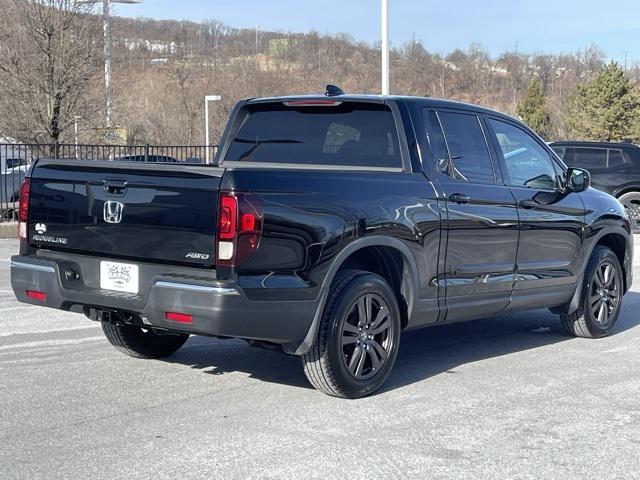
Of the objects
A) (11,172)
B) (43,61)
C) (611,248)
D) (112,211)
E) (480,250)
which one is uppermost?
(43,61)

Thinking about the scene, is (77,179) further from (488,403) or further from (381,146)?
(488,403)

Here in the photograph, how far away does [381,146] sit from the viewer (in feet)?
20.2

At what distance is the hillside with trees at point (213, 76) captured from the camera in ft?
63.4

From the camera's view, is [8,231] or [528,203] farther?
[8,231]

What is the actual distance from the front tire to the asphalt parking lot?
14 centimetres

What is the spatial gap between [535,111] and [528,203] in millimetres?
63240

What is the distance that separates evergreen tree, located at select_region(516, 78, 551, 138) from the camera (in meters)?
66.9

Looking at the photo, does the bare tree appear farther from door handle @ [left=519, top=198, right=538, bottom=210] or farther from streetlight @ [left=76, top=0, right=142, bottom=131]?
door handle @ [left=519, top=198, right=538, bottom=210]

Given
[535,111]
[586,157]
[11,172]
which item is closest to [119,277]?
[11,172]

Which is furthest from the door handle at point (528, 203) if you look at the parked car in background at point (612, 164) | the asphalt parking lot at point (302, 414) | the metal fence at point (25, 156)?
the parked car in background at point (612, 164)

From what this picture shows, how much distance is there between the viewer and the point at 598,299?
7.74 meters

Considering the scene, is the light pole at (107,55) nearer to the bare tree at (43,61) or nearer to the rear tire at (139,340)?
the bare tree at (43,61)

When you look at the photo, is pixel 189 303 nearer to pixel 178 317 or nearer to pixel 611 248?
pixel 178 317

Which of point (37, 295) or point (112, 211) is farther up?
point (112, 211)
